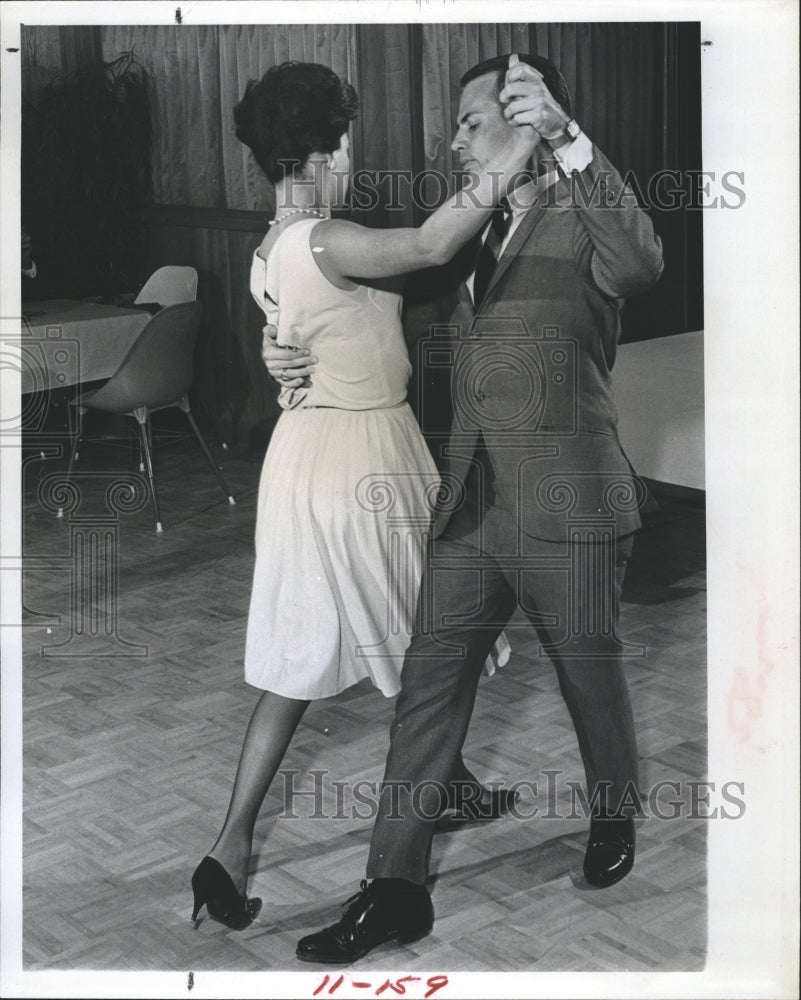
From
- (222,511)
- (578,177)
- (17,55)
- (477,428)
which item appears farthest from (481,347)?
(17,55)

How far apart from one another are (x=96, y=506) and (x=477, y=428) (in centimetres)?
74

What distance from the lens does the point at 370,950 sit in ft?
9.32

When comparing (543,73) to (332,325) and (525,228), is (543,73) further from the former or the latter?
(332,325)

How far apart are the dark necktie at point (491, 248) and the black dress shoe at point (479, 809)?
99 centimetres

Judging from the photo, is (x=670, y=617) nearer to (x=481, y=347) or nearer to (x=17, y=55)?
(x=481, y=347)

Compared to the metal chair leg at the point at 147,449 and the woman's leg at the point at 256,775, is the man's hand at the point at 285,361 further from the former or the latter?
the woman's leg at the point at 256,775

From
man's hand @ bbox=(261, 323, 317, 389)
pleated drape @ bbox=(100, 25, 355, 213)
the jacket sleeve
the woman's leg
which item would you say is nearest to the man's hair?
the jacket sleeve

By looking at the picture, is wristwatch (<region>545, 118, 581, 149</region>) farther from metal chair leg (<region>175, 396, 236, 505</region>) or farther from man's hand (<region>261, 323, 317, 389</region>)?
metal chair leg (<region>175, 396, 236, 505</region>)

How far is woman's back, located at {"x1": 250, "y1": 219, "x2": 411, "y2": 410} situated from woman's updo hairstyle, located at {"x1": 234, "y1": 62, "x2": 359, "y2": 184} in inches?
5.2

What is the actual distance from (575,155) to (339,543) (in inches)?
32.6

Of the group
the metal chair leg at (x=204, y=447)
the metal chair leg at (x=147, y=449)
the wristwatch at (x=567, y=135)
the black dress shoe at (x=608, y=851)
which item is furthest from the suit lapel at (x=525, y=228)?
the black dress shoe at (x=608, y=851)

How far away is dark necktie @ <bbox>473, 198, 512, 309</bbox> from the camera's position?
8.81 ft

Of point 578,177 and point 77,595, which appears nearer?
point 578,177

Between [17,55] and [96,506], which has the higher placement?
[17,55]
